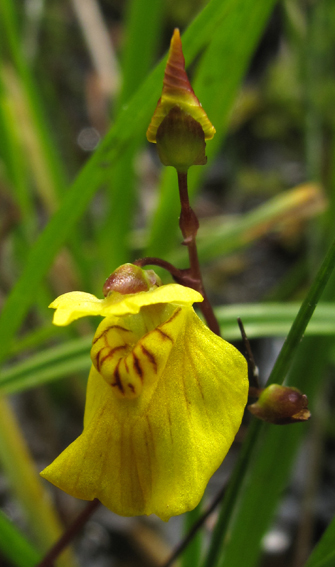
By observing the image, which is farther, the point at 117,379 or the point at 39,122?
the point at 39,122

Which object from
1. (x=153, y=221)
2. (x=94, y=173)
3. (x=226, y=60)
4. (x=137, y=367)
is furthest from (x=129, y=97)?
(x=137, y=367)

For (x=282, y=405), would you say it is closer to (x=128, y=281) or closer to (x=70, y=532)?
(x=128, y=281)

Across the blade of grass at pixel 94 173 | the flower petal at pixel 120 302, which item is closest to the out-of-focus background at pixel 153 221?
the blade of grass at pixel 94 173

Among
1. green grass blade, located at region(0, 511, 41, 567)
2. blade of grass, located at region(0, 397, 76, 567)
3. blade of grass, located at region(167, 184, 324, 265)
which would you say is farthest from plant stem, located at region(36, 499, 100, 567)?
blade of grass, located at region(167, 184, 324, 265)

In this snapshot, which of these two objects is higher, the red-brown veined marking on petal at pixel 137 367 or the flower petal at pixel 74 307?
the flower petal at pixel 74 307

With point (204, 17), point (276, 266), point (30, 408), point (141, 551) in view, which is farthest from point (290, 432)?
point (276, 266)

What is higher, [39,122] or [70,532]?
[39,122]

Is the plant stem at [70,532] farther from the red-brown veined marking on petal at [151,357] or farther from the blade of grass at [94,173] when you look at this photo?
the blade of grass at [94,173]
